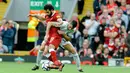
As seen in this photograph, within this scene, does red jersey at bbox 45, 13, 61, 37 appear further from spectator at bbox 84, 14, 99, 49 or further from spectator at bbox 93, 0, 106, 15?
spectator at bbox 93, 0, 106, 15

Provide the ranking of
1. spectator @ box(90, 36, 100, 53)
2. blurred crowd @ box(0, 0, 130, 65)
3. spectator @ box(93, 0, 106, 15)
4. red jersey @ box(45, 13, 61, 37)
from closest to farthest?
red jersey @ box(45, 13, 61, 37) < blurred crowd @ box(0, 0, 130, 65) < spectator @ box(90, 36, 100, 53) < spectator @ box(93, 0, 106, 15)

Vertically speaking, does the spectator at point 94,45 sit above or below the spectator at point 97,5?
below

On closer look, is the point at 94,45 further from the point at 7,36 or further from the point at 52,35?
the point at 52,35

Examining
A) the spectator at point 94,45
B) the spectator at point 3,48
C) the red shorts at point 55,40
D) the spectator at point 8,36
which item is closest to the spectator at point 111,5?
the spectator at point 94,45

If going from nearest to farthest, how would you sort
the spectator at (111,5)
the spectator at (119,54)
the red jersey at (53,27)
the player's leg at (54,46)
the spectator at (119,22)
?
the player's leg at (54,46), the red jersey at (53,27), the spectator at (119,54), the spectator at (119,22), the spectator at (111,5)

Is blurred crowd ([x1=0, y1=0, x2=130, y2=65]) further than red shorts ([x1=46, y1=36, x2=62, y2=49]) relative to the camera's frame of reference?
Yes

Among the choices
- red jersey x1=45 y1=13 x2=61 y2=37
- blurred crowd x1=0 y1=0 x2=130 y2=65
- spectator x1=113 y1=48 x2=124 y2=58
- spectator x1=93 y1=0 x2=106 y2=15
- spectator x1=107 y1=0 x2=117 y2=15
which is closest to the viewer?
red jersey x1=45 y1=13 x2=61 y2=37

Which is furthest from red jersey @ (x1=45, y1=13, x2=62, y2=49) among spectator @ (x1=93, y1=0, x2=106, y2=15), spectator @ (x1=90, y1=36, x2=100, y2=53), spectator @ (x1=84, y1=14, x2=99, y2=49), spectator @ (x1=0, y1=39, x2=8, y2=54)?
spectator @ (x1=0, y1=39, x2=8, y2=54)

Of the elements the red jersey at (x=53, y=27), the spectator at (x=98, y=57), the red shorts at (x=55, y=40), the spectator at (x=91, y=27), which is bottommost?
the spectator at (x=98, y=57)

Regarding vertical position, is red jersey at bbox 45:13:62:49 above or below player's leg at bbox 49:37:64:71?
above

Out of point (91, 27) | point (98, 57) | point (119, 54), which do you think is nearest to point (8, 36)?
point (91, 27)

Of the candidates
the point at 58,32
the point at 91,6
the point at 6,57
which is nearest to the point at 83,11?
the point at 91,6

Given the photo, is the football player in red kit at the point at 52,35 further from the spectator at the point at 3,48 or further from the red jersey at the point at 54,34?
the spectator at the point at 3,48

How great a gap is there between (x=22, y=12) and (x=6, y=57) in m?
5.07
